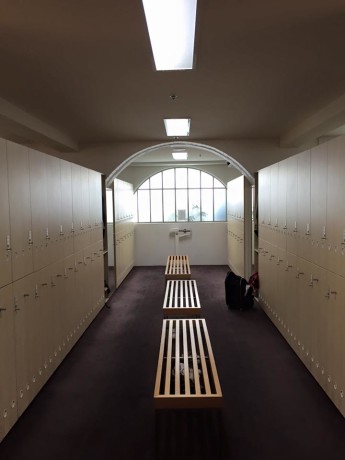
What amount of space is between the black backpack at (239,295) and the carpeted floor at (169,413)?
3.51 ft

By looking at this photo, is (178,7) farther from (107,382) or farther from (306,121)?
(306,121)

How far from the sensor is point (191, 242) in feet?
31.1

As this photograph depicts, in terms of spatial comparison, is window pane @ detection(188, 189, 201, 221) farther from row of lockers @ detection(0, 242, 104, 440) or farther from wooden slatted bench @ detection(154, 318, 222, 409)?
wooden slatted bench @ detection(154, 318, 222, 409)

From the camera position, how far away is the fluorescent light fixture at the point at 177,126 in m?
4.87

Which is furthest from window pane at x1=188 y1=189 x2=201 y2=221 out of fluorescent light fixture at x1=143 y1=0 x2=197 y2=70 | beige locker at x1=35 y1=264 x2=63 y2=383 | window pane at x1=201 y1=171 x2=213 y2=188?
fluorescent light fixture at x1=143 y1=0 x2=197 y2=70

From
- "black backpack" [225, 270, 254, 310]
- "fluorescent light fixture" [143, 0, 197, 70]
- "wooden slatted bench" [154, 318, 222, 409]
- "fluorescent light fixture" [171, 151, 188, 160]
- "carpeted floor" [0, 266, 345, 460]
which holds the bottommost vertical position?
"carpeted floor" [0, 266, 345, 460]

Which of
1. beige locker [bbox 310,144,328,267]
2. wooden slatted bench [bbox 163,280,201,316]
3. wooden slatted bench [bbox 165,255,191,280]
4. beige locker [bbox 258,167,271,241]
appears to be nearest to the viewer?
beige locker [bbox 310,144,328,267]

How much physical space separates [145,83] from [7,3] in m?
1.53

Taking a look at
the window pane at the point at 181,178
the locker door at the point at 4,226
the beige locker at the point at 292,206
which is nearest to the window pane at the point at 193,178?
the window pane at the point at 181,178

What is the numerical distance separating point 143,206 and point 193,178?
5.27 feet

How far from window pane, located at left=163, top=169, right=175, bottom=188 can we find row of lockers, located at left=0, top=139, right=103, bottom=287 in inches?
207

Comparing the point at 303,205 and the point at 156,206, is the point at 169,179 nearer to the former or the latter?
the point at 156,206

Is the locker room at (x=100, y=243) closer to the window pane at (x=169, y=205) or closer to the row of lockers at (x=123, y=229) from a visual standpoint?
the row of lockers at (x=123, y=229)

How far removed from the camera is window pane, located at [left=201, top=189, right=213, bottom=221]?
32.1 ft
